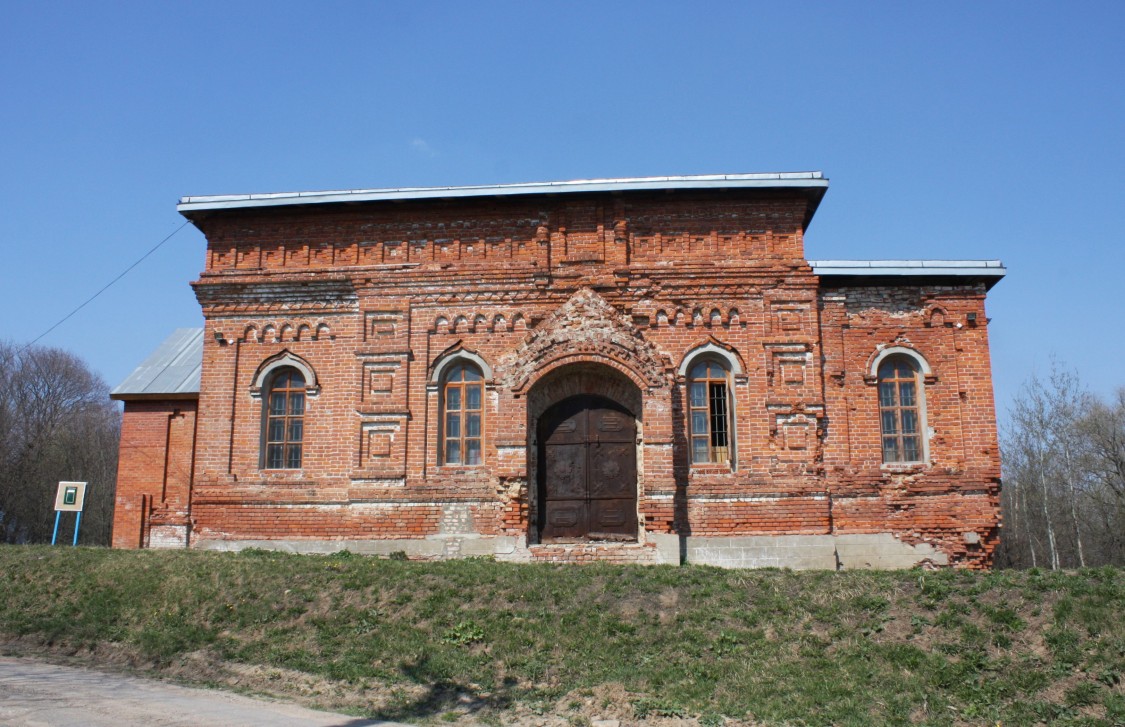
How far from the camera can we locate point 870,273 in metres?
15.3

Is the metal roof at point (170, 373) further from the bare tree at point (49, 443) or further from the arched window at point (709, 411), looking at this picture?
the bare tree at point (49, 443)

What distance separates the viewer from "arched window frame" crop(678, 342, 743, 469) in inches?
581

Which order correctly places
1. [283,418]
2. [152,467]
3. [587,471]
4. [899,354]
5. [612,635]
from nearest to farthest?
[612,635]
[587,471]
[899,354]
[283,418]
[152,467]

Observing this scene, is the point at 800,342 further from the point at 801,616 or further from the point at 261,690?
the point at 261,690

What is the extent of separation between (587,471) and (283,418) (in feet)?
18.6

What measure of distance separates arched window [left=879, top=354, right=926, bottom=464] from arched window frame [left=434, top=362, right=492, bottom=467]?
7.12 m

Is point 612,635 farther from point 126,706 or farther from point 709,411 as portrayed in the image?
point 709,411

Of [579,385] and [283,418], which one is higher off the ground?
[579,385]

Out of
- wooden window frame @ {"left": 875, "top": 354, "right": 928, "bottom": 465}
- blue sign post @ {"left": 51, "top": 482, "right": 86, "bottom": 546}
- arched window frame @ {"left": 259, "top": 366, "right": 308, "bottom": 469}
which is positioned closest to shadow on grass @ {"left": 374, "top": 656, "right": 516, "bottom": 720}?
arched window frame @ {"left": 259, "top": 366, "right": 308, "bottom": 469}

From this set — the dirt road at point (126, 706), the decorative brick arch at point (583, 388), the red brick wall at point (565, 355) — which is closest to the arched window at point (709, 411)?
the red brick wall at point (565, 355)

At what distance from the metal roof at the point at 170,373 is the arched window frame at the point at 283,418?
5.18ft

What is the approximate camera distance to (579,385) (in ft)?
49.5

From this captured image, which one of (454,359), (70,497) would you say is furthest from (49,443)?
(454,359)

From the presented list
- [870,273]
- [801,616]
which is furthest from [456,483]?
[870,273]
